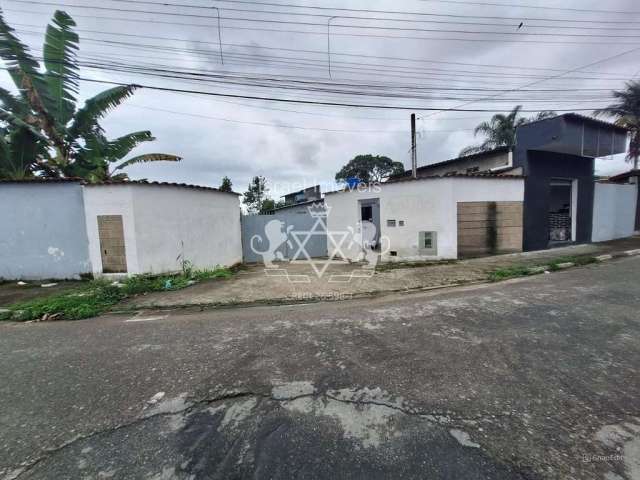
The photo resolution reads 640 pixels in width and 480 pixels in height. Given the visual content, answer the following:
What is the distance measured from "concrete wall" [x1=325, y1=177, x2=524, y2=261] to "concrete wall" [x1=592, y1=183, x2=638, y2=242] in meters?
5.67

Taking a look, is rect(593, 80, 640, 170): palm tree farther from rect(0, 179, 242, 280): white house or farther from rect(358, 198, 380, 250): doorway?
rect(0, 179, 242, 280): white house

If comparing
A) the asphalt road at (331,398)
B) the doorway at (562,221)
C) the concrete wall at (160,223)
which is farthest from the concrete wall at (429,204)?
the concrete wall at (160,223)

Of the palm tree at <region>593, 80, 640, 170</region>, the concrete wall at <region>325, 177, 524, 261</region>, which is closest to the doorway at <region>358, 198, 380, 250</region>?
the concrete wall at <region>325, 177, 524, 261</region>

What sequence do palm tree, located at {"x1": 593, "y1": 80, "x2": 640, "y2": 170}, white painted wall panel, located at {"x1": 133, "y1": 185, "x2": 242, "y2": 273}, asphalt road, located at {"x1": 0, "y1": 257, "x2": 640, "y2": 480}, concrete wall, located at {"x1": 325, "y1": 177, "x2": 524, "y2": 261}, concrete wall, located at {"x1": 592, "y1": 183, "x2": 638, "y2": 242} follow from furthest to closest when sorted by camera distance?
palm tree, located at {"x1": 593, "y1": 80, "x2": 640, "y2": 170}
concrete wall, located at {"x1": 592, "y1": 183, "x2": 638, "y2": 242}
concrete wall, located at {"x1": 325, "y1": 177, "x2": 524, "y2": 261}
white painted wall panel, located at {"x1": 133, "y1": 185, "x2": 242, "y2": 273}
asphalt road, located at {"x1": 0, "y1": 257, "x2": 640, "y2": 480}

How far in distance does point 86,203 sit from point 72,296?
2.67 metres

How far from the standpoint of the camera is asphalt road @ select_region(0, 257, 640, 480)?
5.49ft

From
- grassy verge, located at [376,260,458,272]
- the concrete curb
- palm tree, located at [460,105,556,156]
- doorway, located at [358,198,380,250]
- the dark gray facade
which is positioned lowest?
the concrete curb

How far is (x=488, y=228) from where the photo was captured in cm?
938

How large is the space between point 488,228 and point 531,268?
252 centimetres

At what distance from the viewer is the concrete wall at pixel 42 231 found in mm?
6996

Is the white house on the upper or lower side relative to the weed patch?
upper

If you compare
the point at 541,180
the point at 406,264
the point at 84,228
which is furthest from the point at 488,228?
the point at 84,228

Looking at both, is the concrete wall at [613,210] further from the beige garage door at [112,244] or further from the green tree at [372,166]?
the green tree at [372,166]

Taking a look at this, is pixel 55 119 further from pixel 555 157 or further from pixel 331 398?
pixel 555 157
